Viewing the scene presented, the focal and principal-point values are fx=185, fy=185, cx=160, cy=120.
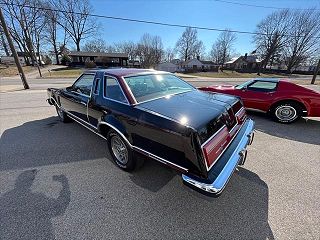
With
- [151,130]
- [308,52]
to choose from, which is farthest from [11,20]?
[308,52]

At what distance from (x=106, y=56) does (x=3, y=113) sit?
50218mm

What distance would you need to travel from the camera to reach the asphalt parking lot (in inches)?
79.6

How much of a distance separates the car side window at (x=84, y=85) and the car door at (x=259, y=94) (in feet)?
15.3

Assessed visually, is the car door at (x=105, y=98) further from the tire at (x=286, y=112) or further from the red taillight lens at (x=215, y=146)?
the tire at (x=286, y=112)

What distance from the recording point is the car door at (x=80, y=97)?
3.78m

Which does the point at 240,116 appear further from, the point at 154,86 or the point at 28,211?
the point at 28,211

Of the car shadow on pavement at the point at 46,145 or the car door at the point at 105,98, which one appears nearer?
the car door at the point at 105,98

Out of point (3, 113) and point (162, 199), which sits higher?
point (162, 199)

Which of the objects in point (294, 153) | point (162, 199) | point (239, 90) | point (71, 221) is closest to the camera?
point (71, 221)

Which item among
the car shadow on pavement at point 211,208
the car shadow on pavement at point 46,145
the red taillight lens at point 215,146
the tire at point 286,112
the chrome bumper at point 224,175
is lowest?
the car shadow on pavement at point 46,145

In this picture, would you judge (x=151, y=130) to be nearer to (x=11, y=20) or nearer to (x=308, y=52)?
(x=11, y=20)

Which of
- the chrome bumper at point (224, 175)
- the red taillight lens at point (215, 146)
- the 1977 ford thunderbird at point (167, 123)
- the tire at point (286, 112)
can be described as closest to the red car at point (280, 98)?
the tire at point (286, 112)

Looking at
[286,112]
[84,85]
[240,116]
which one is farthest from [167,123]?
[286,112]

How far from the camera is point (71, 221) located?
2.11 metres
